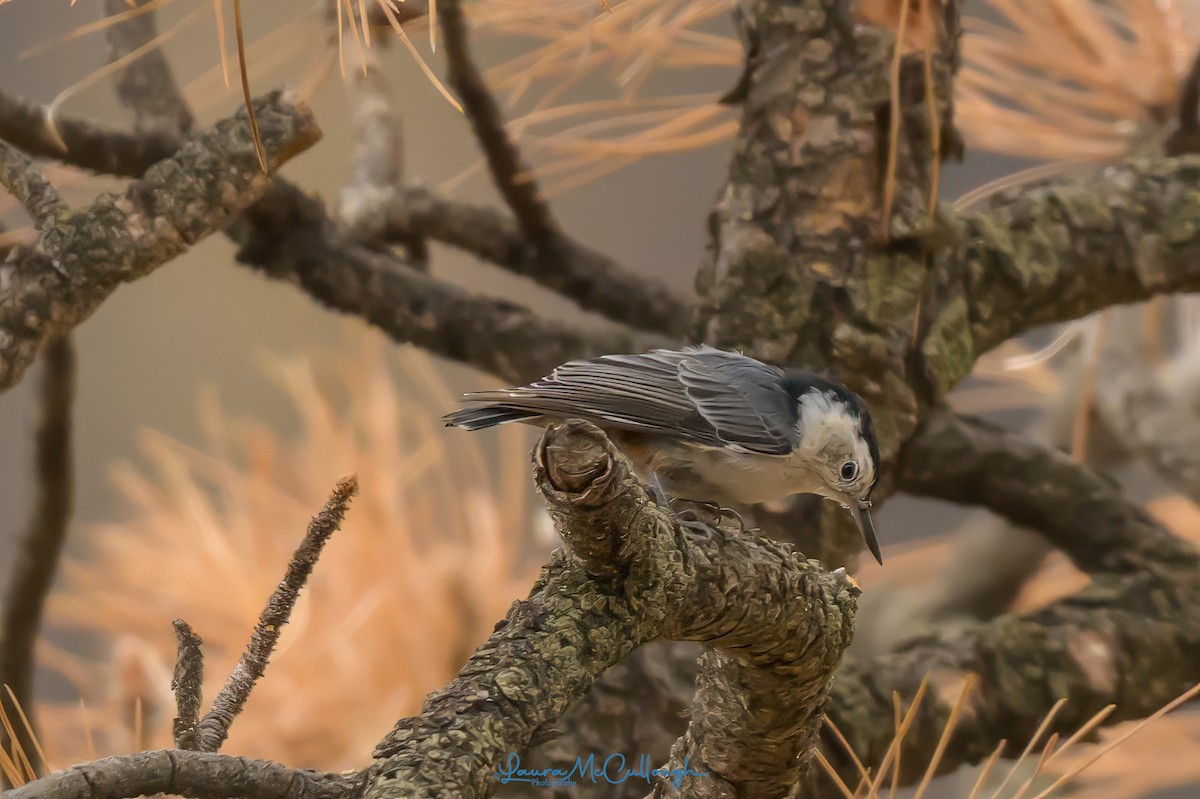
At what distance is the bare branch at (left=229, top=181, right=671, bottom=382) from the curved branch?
30cm

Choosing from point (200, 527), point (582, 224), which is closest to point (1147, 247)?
point (200, 527)

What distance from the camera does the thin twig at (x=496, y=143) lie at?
1069 mm

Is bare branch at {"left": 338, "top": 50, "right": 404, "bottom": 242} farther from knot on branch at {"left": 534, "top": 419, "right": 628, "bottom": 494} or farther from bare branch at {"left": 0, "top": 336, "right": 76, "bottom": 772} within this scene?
knot on branch at {"left": 534, "top": 419, "right": 628, "bottom": 494}

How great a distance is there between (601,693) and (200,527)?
797mm

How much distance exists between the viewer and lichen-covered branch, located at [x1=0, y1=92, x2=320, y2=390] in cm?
66

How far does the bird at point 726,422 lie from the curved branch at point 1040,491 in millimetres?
324

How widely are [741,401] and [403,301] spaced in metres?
0.42

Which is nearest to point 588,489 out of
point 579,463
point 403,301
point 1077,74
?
point 579,463

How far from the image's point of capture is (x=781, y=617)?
604mm

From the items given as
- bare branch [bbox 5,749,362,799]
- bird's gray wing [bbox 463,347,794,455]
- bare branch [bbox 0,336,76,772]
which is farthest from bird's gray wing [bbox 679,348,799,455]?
bare branch [bbox 0,336,76,772]

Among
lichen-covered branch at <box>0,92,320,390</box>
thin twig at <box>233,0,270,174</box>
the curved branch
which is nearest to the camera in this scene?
thin twig at <box>233,0,270,174</box>

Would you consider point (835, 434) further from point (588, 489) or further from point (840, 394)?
point (588, 489)

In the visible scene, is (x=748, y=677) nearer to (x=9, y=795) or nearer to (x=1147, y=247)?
(x=9, y=795)

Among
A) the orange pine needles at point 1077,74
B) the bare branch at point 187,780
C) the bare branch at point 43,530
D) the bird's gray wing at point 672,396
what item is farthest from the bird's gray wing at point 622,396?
the orange pine needles at point 1077,74
